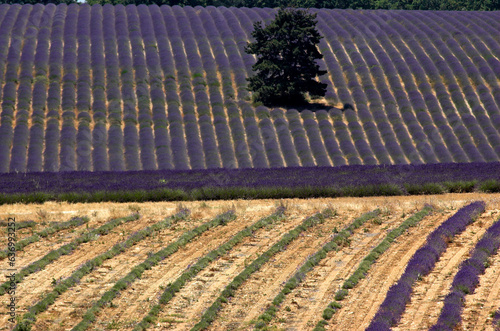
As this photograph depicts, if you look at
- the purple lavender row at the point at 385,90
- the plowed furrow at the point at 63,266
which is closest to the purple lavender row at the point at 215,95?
the purple lavender row at the point at 385,90

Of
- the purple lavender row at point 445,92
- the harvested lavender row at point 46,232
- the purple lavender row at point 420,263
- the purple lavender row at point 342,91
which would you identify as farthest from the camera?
the purple lavender row at point 445,92

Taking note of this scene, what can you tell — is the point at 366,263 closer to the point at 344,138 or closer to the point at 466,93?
the point at 344,138

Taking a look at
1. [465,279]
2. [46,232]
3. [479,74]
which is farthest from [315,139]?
[465,279]

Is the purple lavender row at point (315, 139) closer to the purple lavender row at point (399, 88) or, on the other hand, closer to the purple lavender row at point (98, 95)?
the purple lavender row at point (399, 88)

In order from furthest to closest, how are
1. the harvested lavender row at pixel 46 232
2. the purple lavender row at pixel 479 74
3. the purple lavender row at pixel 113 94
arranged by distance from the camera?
the purple lavender row at pixel 479 74 → the purple lavender row at pixel 113 94 → the harvested lavender row at pixel 46 232

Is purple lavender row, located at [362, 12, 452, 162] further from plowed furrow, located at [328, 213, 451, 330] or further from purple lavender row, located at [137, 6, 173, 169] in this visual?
plowed furrow, located at [328, 213, 451, 330]

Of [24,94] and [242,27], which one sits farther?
[242,27]

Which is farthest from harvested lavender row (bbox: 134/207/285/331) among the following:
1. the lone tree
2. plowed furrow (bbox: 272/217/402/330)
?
the lone tree
